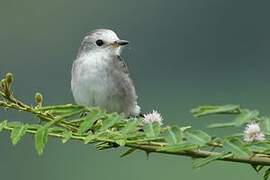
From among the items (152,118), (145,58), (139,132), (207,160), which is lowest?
(207,160)

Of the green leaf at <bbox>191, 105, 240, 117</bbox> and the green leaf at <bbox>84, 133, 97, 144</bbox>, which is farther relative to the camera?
the green leaf at <bbox>84, 133, 97, 144</bbox>

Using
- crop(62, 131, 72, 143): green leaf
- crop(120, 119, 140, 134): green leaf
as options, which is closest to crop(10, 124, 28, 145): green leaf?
crop(62, 131, 72, 143): green leaf

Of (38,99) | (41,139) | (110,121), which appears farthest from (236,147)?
(38,99)

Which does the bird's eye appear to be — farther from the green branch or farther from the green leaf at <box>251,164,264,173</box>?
the green leaf at <box>251,164,264,173</box>

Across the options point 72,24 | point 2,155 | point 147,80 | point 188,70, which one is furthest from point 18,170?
point 72,24

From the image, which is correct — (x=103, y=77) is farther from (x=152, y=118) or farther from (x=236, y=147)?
(x=236, y=147)

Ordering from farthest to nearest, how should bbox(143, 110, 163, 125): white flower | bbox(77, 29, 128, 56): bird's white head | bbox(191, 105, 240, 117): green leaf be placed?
1. bbox(77, 29, 128, 56): bird's white head
2. bbox(143, 110, 163, 125): white flower
3. bbox(191, 105, 240, 117): green leaf
